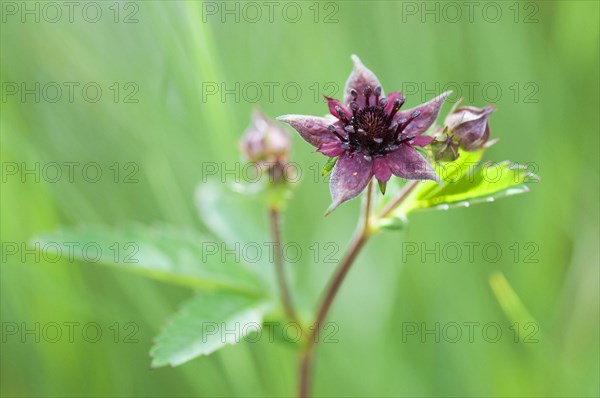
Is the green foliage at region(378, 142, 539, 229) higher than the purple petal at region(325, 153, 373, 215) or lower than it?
lower

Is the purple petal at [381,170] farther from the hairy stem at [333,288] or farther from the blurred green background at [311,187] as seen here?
the blurred green background at [311,187]

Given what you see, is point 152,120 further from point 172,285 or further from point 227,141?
point 172,285

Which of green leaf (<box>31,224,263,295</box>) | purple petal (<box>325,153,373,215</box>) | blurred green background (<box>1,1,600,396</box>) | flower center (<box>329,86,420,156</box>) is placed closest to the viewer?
purple petal (<box>325,153,373,215</box>)

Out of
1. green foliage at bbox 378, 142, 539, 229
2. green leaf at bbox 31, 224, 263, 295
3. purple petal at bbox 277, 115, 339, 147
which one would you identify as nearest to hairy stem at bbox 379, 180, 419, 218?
green foliage at bbox 378, 142, 539, 229

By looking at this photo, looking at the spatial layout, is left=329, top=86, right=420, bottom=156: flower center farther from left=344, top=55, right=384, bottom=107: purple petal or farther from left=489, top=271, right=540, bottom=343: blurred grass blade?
left=489, top=271, right=540, bottom=343: blurred grass blade

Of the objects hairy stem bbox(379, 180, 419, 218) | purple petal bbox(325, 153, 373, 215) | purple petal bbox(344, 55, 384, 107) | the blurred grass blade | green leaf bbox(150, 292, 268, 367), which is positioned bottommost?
the blurred grass blade

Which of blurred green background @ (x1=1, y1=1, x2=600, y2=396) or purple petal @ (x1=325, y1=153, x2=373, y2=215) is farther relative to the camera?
blurred green background @ (x1=1, y1=1, x2=600, y2=396)

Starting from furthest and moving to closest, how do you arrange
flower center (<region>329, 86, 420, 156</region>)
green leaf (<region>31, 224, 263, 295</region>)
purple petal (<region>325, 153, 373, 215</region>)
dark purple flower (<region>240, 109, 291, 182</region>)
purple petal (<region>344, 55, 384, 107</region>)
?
1. dark purple flower (<region>240, 109, 291, 182</region>)
2. green leaf (<region>31, 224, 263, 295</region>)
3. purple petal (<region>344, 55, 384, 107</region>)
4. flower center (<region>329, 86, 420, 156</region>)
5. purple petal (<region>325, 153, 373, 215</region>)

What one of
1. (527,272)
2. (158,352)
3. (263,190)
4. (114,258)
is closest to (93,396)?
(114,258)
